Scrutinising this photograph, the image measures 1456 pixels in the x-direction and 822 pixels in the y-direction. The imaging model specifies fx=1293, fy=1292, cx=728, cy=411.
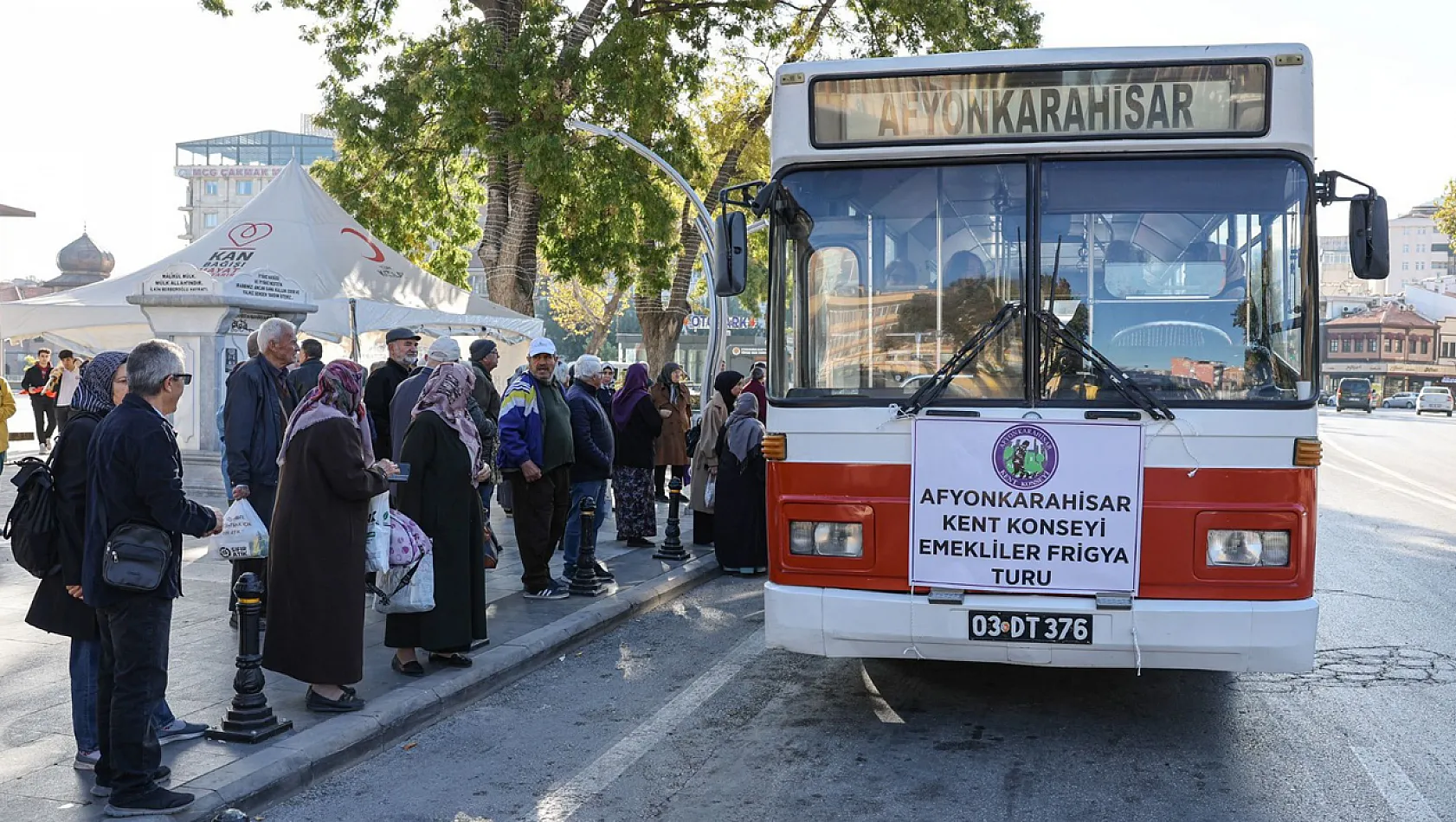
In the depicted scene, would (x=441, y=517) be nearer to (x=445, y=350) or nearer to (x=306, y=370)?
(x=445, y=350)

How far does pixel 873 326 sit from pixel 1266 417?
1.81 metres

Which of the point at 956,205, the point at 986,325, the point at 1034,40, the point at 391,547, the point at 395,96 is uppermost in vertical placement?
the point at 1034,40

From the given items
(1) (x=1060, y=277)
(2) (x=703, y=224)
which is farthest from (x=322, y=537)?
(2) (x=703, y=224)

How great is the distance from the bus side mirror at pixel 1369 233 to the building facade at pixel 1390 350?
11234 cm

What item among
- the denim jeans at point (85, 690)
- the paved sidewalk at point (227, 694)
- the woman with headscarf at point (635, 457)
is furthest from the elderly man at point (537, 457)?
the denim jeans at point (85, 690)

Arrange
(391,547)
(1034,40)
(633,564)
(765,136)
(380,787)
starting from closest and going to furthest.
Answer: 1. (380,787)
2. (391,547)
3. (633,564)
4. (1034,40)
5. (765,136)

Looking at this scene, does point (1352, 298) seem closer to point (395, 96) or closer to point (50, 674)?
point (395, 96)

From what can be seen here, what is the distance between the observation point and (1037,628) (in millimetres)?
5824

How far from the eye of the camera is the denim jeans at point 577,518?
1019 centimetres

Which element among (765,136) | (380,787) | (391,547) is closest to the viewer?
(380,787)

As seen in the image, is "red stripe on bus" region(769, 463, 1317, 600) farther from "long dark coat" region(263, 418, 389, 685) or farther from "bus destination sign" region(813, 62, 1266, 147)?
"long dark coat" region(263, 418, 389, 685)

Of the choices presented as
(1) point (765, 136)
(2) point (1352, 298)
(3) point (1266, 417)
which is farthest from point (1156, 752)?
(2) point (1352, 298)

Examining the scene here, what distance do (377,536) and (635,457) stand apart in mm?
6028

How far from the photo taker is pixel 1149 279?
588 cm
